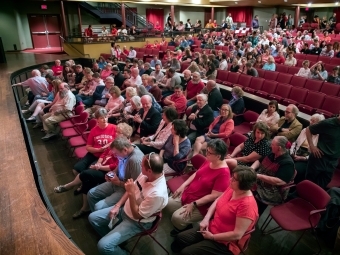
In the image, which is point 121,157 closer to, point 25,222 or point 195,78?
point 25,222

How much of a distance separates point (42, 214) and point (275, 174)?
2136mm

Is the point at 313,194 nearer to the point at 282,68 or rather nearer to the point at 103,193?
the point at 103,193

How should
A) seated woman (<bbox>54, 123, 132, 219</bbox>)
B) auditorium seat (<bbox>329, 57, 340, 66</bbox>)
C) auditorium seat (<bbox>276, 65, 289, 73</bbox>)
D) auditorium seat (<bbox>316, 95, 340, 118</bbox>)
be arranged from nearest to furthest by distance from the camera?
seated woman (<bbox>54, 123, 132, 219</bbox>) < auditorium seat (<bbox>316, 95, 340, 118</bbox>) < auditorium seat (<bbox>276, 65, 289, 73</bbox>) < auditorium seat (<bbox>329, 57, 340, 66</bbox>)

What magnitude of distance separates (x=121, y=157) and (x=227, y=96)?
140 inches

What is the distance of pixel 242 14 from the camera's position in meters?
21.6

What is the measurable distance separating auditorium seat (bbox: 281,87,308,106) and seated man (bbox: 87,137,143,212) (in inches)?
144

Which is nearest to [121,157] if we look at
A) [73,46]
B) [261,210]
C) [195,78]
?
[261,210]

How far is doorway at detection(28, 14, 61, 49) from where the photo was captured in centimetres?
1524

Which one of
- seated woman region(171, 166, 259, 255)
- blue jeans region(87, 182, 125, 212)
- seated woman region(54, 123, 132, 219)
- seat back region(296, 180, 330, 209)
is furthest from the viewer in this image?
seated woman region(54, 123, 132, 219)

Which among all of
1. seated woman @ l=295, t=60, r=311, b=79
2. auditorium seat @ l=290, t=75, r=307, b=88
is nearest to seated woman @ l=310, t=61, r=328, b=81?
seated woman @ l=295, t=60, r=311, b=79

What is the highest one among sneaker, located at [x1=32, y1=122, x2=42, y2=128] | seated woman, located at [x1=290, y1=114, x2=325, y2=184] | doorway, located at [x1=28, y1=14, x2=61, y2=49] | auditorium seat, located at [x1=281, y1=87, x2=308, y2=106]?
doorway, located at [x1=28, y1=14, x2=61, y2=49]

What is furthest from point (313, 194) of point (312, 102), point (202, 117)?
point (312, 102)

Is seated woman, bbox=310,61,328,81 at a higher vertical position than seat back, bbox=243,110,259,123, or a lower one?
higher

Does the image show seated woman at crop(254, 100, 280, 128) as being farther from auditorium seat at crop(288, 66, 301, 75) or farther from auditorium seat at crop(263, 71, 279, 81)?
auditorium seat at crop(288, 66, 301, 75)
